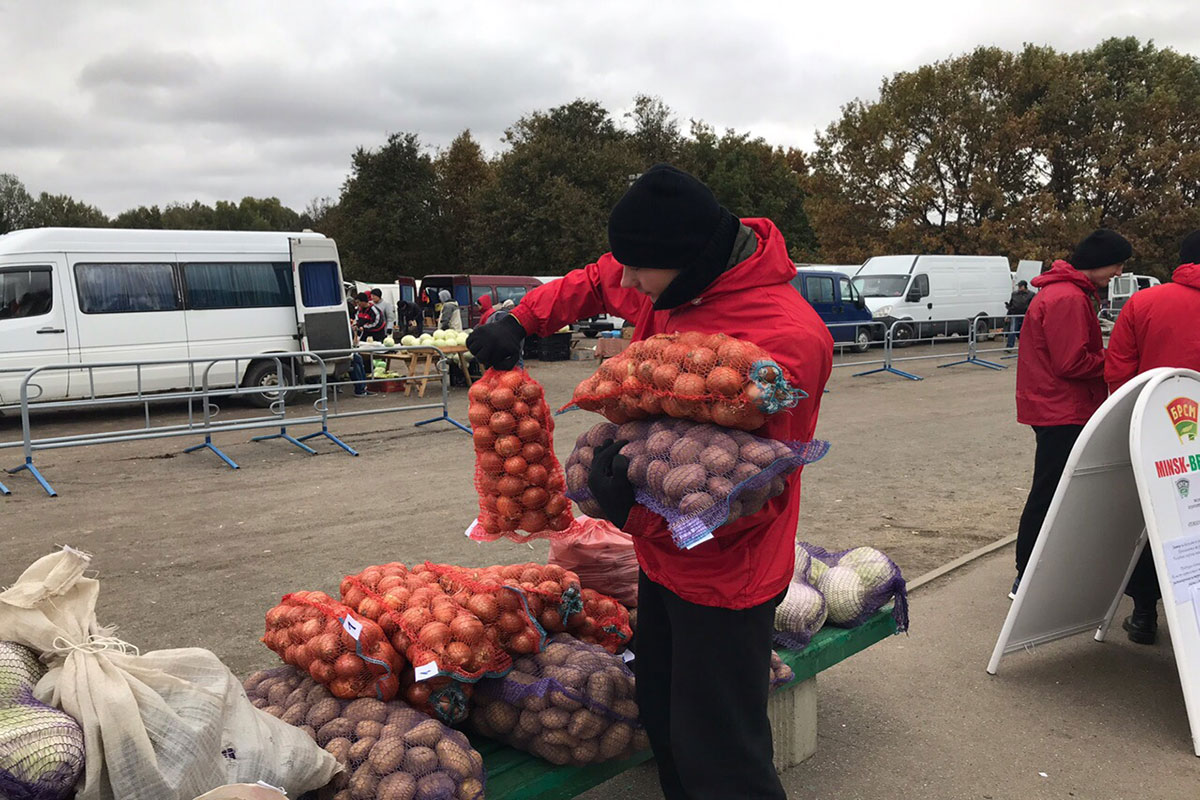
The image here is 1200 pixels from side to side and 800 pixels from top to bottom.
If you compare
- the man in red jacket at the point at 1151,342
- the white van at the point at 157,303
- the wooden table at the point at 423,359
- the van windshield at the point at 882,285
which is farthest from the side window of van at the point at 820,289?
the man in red jacket at the point at 1151,342

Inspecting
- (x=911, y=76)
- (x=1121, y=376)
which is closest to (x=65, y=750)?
(x=1121, y=376)

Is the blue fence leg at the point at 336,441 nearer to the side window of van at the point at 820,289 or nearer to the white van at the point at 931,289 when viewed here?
the side window of van at the point at 820,289

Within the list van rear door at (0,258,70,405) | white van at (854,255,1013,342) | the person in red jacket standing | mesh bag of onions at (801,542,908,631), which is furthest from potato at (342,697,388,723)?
white van at (854,255,1013,342)

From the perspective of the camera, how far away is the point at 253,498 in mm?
8891

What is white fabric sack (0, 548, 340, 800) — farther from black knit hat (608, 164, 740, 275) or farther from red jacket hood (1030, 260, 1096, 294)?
red jacket hood (1030, 260, 1096, 294)

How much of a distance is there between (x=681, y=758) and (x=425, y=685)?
866 millimetres

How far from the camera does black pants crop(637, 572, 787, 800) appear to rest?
101 inches

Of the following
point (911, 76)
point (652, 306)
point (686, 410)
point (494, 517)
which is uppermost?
point (911, 76)

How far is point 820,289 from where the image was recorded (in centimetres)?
2380

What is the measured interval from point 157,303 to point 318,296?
265 cm

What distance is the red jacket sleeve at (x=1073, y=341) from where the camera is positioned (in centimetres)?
491

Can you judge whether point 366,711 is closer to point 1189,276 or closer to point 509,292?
point 1189,276

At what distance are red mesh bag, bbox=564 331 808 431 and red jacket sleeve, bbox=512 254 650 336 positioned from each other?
0.53m

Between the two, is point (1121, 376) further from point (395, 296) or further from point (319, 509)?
point (395, 296)
